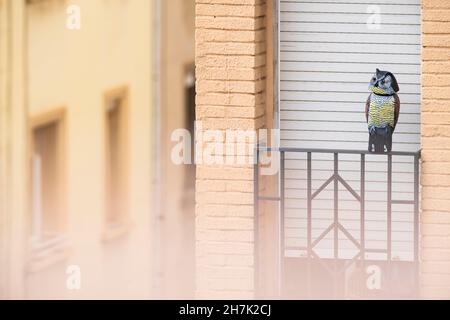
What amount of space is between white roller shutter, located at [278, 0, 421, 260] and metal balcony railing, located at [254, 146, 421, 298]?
31 millimetres

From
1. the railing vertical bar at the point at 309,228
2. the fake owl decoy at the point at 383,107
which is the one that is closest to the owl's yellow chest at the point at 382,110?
the fake owl decoy at the point at 383,107

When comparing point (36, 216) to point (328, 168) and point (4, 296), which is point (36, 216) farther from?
point (328, 168)

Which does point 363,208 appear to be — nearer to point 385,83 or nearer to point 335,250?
point 335,250

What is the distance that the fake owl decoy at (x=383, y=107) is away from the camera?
39.8 ft

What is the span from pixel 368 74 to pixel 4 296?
357cm

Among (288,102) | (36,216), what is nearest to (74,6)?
(36,216)

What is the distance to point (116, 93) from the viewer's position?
17.0m

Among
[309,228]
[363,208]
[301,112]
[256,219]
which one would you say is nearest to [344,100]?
[301,112]

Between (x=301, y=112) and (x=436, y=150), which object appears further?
(x=301, y=112)

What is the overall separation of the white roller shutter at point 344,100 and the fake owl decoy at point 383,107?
28 cm

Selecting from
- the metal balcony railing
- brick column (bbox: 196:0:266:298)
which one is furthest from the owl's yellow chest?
brick column (bbox: 196:0:266:298)

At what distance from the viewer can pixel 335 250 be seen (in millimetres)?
12547

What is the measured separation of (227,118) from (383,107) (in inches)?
41.2

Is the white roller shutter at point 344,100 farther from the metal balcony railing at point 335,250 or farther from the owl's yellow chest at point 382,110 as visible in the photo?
the owl's yellow chest at point 382,110
